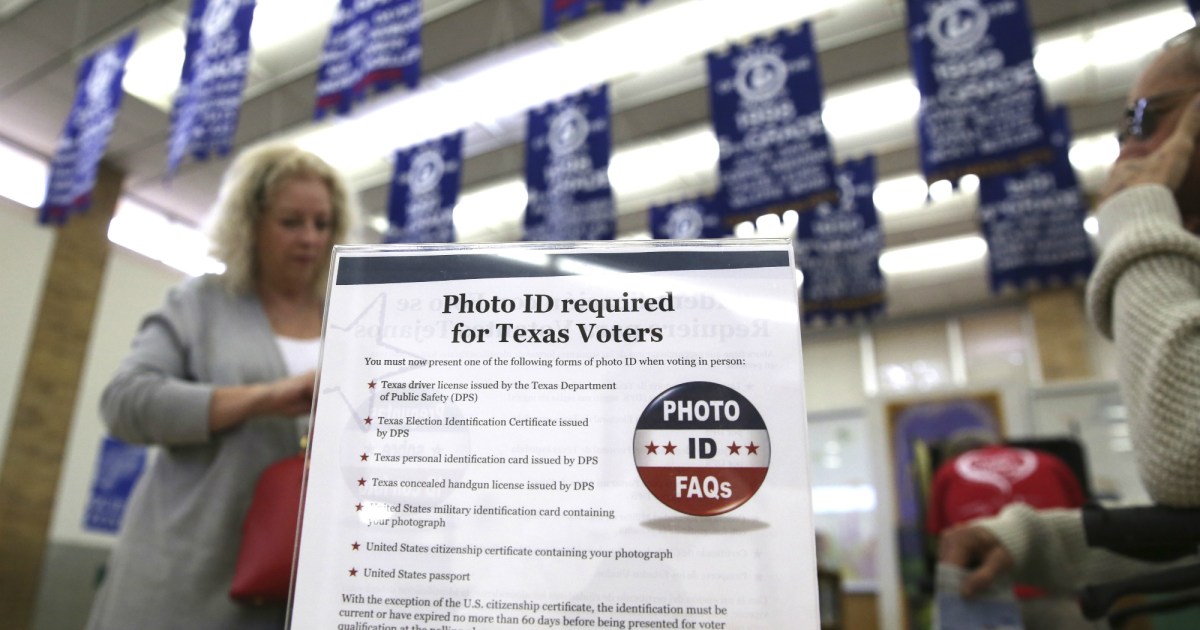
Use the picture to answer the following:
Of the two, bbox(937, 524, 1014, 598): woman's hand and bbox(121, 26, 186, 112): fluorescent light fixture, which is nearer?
bbox(937, 524, 1014, 598): woman's hand

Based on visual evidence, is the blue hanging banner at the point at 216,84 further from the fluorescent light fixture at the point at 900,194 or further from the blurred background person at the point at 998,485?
the fluorescent light fixture at the point at 900,194

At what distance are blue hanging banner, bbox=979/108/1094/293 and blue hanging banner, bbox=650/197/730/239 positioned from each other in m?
1.99

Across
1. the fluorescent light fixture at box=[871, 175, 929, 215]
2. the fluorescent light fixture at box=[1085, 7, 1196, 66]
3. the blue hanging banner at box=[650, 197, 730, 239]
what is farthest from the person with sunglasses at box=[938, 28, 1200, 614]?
the fluorescent light fixture at box=[871, 175, 929, 215]

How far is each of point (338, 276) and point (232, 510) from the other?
0.72 metres

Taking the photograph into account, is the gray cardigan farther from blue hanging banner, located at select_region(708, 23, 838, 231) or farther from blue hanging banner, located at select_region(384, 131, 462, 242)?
blue hanging banner, located at select_region(384, 131, 462, 242)

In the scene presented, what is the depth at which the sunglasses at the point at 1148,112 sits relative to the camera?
117 centimetres


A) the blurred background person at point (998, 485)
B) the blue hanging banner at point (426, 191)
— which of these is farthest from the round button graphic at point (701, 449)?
the blue hanging banner at point (426, 191)

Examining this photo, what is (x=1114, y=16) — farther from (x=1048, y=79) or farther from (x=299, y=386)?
(x=299, y=386)

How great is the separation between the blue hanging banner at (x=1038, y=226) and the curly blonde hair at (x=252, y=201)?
472 cm

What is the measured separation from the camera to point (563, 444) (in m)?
0.69

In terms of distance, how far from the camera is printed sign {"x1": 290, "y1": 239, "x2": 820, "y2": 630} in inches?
25.3

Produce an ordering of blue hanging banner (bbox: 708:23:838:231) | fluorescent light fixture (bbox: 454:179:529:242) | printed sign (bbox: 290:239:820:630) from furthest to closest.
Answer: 1. fluorescent light fixture (bbox: 454:179:529:242)
2. blue hanging banner (bbox: 708:23:838:231)
3. printed sign (bbox: 290:239:820:630)

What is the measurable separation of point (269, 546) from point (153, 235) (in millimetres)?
8859

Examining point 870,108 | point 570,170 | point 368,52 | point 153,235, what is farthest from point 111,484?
point 870,108
